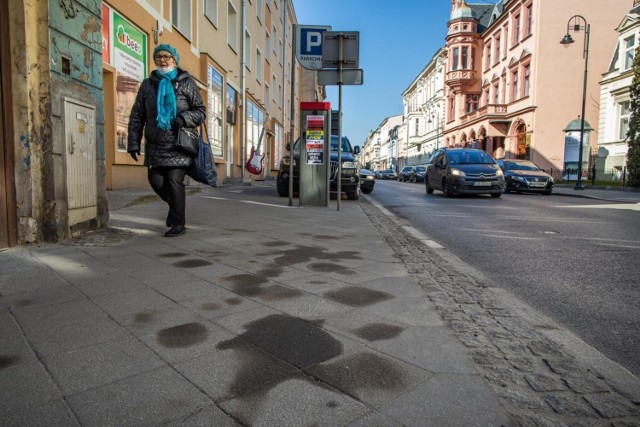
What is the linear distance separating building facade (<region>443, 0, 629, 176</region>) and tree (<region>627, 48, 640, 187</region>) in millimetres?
6797

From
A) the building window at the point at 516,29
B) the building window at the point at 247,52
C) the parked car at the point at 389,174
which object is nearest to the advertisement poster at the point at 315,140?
the building window at the point at 247,52

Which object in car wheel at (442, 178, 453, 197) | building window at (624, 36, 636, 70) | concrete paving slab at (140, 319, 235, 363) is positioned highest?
building window at (624, 36, 636, 70)

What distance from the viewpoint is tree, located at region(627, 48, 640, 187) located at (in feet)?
68.1

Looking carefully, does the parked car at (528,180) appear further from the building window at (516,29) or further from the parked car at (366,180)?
the building window at (516,29)

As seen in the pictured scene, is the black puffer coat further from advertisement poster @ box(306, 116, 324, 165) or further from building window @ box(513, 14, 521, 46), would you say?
building window @ box(513, 14, 521, 46)

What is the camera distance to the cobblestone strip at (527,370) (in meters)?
1.72

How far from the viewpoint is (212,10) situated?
15.7 m

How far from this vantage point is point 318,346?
2.27 m

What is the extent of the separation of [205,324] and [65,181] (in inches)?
110

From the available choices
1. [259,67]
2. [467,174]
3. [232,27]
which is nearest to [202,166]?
[467,174]

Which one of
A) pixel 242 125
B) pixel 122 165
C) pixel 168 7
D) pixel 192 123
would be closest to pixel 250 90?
pixel 242 125

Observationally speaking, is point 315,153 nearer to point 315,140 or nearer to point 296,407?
point 315,140

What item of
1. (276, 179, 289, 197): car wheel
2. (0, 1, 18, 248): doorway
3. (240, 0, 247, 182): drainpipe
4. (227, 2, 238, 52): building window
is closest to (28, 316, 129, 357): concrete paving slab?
(0, 1, 18, 248): doorway

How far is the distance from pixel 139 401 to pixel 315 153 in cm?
811
